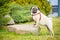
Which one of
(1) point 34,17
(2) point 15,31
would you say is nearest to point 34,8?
(1) point 34,17

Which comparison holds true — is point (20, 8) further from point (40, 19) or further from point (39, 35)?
point (39, 35)

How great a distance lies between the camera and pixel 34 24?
133cm

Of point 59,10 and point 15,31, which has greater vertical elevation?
point 59,10

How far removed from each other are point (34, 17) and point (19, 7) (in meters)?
0.20

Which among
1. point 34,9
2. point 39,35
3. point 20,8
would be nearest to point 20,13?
point 20,8

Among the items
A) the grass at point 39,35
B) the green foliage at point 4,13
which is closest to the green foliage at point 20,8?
the green foliage at point 4,13

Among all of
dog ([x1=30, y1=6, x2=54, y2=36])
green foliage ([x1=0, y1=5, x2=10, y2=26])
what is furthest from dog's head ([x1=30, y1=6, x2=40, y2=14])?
green foliage ([x1=0, y1=5, x2=10, y2=26])

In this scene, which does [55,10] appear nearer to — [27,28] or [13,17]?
[27,28]

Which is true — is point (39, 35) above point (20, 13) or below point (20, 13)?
below

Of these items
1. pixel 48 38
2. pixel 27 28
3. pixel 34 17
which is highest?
pixel 34 17

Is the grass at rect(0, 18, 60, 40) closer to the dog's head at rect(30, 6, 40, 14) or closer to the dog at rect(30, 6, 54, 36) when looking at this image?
the dog at rect(30, 6, 54, 36)

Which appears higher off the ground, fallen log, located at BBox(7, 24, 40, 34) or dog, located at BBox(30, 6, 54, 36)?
dog, located at BBox(30, 6, 54, 36)

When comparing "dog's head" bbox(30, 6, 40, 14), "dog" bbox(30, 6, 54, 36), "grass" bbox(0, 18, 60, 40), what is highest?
"dog's head" bbox(30, 6, 40, 14)

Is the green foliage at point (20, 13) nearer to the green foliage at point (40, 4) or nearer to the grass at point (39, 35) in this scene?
the green foliage at point (40, 4)
